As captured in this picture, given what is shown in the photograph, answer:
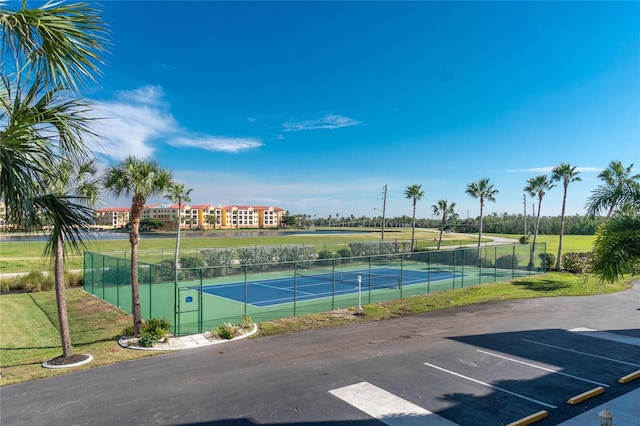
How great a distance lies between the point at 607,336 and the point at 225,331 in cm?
1395

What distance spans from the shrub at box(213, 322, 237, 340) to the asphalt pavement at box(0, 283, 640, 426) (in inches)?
36.4

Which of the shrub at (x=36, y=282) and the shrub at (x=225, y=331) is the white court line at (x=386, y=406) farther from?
the shrub at (x=36, y=282)

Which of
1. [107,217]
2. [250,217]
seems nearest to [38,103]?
[107,217]

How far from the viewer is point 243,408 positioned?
8.55 metres

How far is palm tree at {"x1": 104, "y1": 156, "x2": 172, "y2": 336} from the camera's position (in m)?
14.1

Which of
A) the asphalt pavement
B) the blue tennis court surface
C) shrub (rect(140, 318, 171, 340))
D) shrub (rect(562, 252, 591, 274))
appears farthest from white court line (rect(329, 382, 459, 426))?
shrub (rect(562, 252, 591, 274))

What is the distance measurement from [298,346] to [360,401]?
4.96 metres

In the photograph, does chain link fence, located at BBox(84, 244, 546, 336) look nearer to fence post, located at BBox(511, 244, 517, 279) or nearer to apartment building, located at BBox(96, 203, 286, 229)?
fence post, located at BBox(511, 244, 517, 279)

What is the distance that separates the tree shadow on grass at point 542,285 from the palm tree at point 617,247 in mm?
19727

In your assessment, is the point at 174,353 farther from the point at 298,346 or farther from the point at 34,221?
the point at 34,221

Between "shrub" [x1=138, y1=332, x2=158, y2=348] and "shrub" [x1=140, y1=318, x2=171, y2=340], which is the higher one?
"shrub" [x1=140, y1=318, x2=171, y2=340]

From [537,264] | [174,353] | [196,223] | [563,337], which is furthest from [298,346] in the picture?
[196,223]

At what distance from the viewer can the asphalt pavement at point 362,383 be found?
26.9 ft

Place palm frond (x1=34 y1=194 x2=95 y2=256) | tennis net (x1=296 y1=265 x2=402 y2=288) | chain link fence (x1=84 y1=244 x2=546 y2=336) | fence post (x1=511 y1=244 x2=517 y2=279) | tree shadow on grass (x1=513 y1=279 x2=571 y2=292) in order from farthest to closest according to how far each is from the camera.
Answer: fence post (x1=511 y1=244 x2=517 y2=279) → tennis net (x1=296 y1=265 x2=402 y2=288) → tree shadow on grass (x1=513 y1=279 x2=571 y2=292) → chain link fence (x1=84 y1=244 x2=546 y2=336) → palm frond (x1=34 y1=194 x2=95 y2=256)
